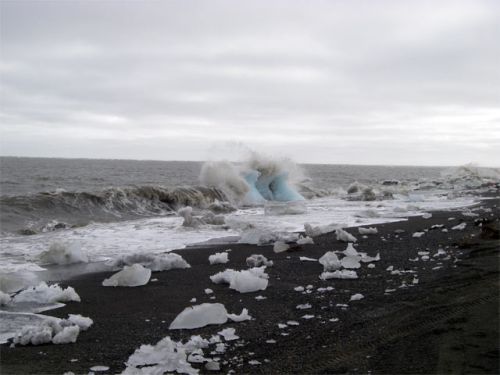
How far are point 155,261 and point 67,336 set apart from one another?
274 cm

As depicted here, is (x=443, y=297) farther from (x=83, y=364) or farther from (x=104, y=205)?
(x=104, y=205)

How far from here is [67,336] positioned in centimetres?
353

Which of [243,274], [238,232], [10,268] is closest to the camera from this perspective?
[243,274]

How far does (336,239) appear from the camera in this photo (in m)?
8.84

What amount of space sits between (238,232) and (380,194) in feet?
48.7

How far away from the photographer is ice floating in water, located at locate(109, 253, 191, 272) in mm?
6227

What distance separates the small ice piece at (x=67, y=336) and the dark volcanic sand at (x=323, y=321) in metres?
0.06

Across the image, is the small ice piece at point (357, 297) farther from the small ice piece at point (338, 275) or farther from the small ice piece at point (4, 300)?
the small ice piece at point (4, 300)

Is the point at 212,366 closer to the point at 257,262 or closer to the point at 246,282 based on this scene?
the point at 246,282

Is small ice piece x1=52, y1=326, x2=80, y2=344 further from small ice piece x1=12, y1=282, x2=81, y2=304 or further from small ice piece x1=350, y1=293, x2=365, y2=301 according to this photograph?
small ice piece x1=350, y1=293, x2=365, y2=301

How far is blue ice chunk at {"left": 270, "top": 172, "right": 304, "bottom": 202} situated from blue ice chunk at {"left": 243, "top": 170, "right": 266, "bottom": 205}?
1085 mm

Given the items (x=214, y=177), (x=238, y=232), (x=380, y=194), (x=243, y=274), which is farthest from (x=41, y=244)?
(x=380, y=194)

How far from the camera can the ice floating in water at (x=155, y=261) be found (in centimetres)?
623

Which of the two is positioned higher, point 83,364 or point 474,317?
point 474,317
